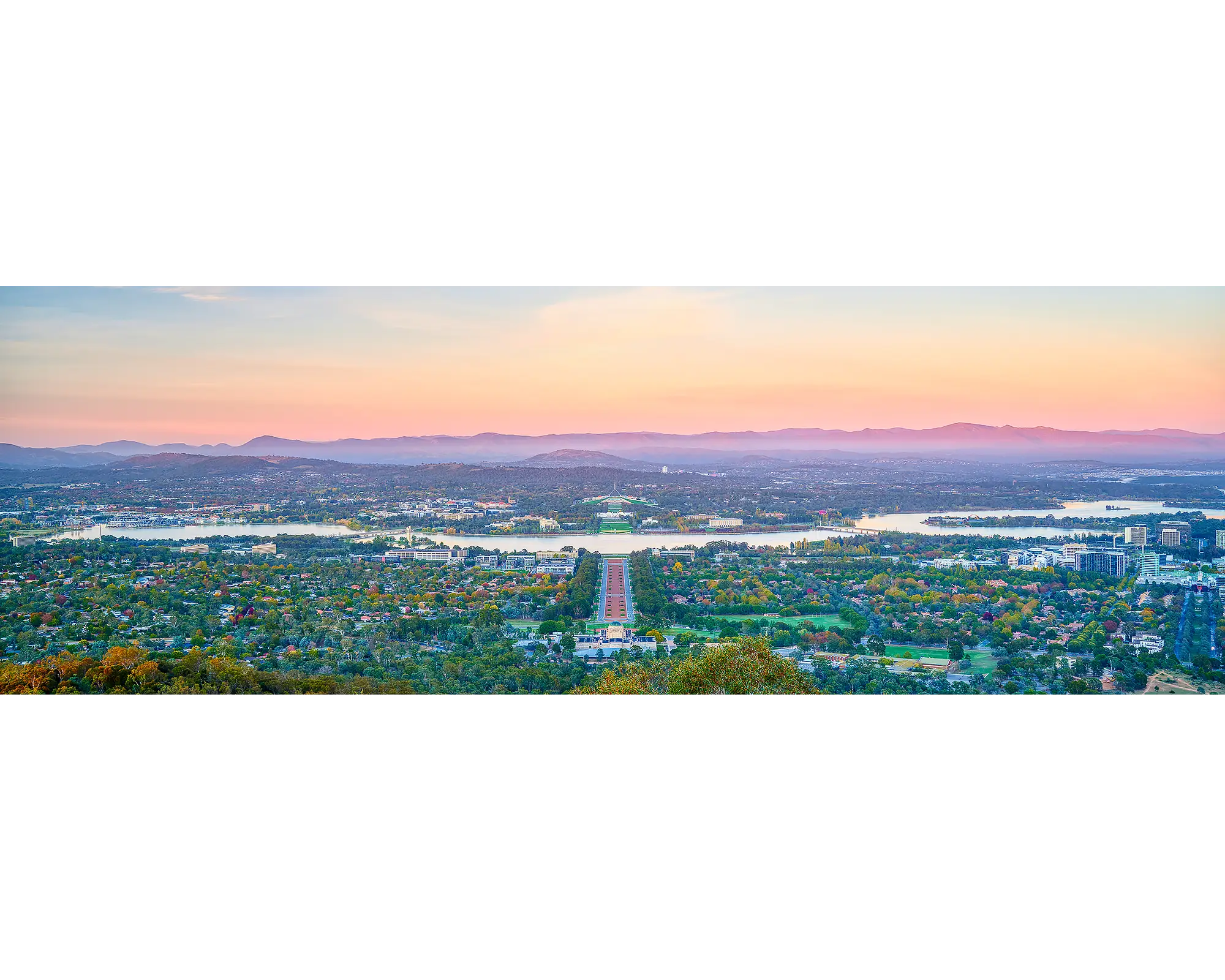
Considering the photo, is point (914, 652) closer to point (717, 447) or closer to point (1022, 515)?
point (1022, 515)

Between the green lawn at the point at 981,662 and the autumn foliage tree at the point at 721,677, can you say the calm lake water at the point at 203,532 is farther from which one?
the green lawn at the point at 981,662

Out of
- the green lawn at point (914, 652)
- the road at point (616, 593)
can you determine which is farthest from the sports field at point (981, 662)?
the road at point (616, 593)

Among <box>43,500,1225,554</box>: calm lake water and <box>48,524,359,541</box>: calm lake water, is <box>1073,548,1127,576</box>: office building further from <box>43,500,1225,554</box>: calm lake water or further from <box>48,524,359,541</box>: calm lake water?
<box>48,524,359,541</box>: calm lake water
